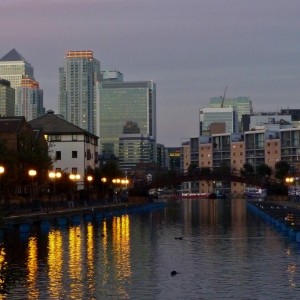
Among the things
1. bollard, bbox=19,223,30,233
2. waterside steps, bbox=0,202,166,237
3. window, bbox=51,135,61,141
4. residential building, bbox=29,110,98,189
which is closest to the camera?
bollard, bbox=19,223,30,233

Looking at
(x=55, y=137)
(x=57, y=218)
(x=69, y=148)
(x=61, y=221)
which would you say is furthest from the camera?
(x=55, y=137)

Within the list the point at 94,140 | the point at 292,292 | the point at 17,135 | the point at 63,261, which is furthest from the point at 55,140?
the point at 292,292

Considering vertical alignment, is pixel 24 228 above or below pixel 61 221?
below

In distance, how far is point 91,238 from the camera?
2569 inches

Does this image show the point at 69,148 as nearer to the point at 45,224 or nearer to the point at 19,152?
the point at 19,152

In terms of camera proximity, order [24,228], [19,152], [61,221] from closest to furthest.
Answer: [24,228]
[61,221]
[19,152]

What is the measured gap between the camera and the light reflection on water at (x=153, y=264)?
1405 inches

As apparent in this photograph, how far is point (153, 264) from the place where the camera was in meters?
45.8

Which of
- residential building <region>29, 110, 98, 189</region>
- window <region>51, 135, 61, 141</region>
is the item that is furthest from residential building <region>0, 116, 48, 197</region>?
window <region>51, 135, 61, 141</region>

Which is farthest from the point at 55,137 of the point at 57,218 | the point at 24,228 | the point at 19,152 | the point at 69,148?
the point at 24,228

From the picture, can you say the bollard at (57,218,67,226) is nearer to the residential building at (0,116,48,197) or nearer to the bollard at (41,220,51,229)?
the bollard at (41,220,51,229)

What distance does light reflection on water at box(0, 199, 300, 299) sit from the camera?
117 ft

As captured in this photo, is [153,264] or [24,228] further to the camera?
[24,228]

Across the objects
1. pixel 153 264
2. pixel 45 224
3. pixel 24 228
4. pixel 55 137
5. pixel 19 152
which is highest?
pixel 55 137
